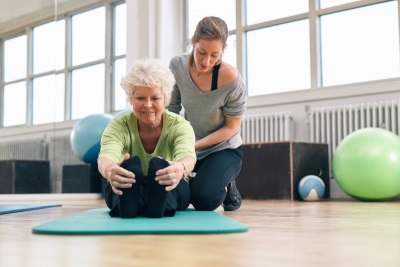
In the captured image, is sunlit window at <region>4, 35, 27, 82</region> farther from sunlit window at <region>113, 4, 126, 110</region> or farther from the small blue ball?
the small blue ball

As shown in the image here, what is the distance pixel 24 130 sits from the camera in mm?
4605

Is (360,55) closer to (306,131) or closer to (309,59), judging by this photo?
(309,59)

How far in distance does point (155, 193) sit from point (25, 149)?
319 cm

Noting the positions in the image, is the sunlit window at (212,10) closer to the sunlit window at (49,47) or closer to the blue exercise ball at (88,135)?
the sunlit window at (49,47)

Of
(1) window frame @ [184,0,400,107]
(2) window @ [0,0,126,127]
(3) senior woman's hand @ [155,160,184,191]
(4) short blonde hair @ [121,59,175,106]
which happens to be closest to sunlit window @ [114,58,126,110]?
(2) window @ [0,0,126,127]

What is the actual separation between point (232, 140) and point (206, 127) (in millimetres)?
145

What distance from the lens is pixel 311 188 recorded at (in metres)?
4.02

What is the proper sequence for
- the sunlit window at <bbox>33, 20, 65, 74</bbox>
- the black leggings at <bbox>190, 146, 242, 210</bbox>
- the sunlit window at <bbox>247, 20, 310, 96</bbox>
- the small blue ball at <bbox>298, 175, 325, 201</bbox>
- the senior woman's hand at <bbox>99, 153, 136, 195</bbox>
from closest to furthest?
the senior woman's hand at <bbox>99, 153, 136, 195</bbox> → the black leggings at <bbox>190, 146, 242, 210</bbox> → the small blue ball at <bbox>298, 175, 325, 201</bbox> → the sunlit window at <bbox>33, 20, 65, 74</bbox> → the sunlit window at <bbox>247, 20, 310, 96</bbox>

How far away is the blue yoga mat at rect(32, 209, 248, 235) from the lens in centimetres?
149

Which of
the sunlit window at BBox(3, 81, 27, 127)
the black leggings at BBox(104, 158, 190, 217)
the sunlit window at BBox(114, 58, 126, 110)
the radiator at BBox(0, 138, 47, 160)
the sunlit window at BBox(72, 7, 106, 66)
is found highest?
the sunlit window at BBox(72, 7, 106, 66)

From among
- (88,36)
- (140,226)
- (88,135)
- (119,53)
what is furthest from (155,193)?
(119,53)

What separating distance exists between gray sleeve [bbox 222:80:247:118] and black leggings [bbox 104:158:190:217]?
0.40m

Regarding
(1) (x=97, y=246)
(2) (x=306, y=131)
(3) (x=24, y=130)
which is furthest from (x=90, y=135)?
(1) (x=97, y=246)

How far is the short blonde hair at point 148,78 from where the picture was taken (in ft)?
6.01
